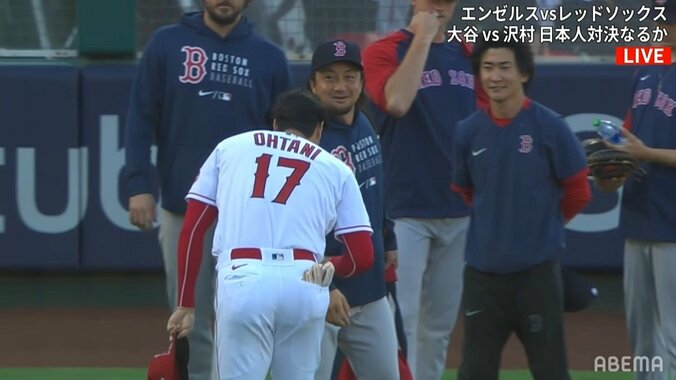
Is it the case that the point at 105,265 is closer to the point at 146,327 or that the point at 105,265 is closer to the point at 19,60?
the point at 146,327

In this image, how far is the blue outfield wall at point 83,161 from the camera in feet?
30.0

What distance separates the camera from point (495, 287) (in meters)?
5.77

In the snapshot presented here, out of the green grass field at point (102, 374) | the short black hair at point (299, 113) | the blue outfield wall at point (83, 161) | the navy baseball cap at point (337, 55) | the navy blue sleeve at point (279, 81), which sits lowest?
the green grass field at point (102, 374)

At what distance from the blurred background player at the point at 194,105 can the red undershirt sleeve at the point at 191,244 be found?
122 cm

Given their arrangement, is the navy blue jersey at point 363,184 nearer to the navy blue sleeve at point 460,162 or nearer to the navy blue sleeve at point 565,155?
the navy blue sleeve at point 460,162

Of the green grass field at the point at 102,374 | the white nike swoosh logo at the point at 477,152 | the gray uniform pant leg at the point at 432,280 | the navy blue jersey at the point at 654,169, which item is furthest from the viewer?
the green grass field at the point at 102,374

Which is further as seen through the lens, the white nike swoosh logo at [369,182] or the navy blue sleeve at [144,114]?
the navy blue sleeve at [144,114]

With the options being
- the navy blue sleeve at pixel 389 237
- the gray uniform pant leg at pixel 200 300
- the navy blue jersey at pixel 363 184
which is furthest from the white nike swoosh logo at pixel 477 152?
the gray uniform pant leg at pixel 200 300

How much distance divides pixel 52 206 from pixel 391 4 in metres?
2.48

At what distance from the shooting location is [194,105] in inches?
250

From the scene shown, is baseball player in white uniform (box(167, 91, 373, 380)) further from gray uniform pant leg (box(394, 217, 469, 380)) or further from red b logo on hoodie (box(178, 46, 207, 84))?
gray uniform pant leg (box(394, 217, 469, 380))

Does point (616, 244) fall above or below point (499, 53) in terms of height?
below

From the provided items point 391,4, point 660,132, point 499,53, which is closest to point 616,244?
point 391,4

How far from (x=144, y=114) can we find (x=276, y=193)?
A: 5.58 ft
